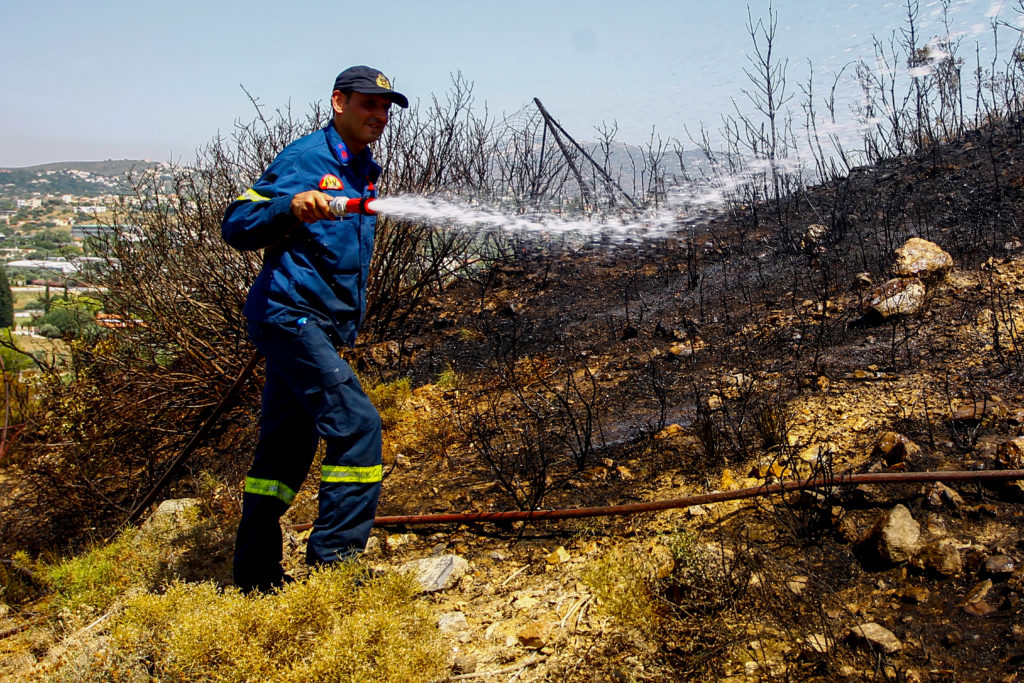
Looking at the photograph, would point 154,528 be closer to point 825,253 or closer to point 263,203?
point 263,203

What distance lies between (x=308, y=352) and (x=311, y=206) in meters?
0.49

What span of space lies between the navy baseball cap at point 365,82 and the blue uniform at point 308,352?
0.18 metres

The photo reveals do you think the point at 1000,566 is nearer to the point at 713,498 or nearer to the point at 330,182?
the point at 713,498

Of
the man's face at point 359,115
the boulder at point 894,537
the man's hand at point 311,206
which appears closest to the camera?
the boulder at point 894,537

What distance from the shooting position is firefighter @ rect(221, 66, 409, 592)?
2426mm

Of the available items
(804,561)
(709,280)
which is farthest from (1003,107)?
(804,561)

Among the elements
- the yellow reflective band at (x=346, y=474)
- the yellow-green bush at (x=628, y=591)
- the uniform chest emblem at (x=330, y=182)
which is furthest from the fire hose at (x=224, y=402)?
the yellow-green bush at (x=628, y=591)

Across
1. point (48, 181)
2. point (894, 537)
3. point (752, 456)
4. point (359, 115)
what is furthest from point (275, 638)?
point (48, 181)

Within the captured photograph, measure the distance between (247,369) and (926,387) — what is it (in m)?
3.18

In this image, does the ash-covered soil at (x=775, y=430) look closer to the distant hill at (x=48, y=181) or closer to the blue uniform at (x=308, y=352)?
the blue uniform at (x=308, y=352)

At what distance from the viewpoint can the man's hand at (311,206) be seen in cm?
236

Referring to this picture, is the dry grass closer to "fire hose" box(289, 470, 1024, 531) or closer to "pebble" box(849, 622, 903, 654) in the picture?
"fire hose" box(289, 470, 1024, 531)

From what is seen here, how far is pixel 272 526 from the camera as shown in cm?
268

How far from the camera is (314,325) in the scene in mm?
2523
